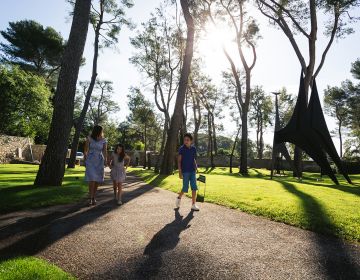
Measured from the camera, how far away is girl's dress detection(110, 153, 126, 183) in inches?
339

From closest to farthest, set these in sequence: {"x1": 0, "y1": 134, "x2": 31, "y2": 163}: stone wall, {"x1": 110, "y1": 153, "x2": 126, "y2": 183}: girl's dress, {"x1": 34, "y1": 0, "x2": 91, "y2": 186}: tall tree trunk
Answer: {"x1": 110, "y1": 153, "x2": 126, "y2": 183}: girl's dress < {"x1": 34, "y1": 0, "x2": 91, "y2": 186}: tall tree trunk < {"x1": 0, "y1": 134, "x2": 31, "y2": 163}: stone wall

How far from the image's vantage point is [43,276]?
3.28 meters

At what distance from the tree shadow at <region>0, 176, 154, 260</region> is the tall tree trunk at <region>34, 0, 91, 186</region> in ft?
11.1

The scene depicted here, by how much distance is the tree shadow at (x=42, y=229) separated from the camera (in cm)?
429

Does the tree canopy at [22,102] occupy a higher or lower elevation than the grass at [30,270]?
higher

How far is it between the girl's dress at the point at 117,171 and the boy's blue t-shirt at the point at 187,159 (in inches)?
73.0

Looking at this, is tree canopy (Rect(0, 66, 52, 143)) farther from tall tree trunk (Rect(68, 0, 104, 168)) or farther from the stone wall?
the stone wall

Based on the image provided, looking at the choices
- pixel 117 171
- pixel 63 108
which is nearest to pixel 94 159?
pixel 117 171

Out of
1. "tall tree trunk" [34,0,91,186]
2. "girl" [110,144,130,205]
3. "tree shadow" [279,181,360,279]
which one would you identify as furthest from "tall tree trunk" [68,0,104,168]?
"tree shadow" [279,181,360,279]

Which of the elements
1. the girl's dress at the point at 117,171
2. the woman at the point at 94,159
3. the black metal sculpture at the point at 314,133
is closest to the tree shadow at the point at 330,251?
the girl's dress at the point at 117,171

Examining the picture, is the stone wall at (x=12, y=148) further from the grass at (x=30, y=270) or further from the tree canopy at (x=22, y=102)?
the grass at (x=30, y=270)

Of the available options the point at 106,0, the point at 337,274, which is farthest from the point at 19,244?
the point at 106,0

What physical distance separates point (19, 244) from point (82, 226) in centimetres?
127

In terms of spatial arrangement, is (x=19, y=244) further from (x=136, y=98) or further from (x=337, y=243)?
(x=136, y=98)
